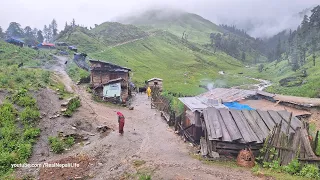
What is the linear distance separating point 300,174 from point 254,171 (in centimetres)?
229

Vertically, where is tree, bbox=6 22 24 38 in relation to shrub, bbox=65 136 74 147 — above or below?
above

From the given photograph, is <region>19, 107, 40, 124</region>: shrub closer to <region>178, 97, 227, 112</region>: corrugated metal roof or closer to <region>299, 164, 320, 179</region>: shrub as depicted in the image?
<region>178, 97, 227, 112</region>: corrugated metal roof

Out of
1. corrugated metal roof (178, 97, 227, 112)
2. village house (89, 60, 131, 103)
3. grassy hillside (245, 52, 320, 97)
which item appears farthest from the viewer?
grassy hillside (245, 52, 320, 97)

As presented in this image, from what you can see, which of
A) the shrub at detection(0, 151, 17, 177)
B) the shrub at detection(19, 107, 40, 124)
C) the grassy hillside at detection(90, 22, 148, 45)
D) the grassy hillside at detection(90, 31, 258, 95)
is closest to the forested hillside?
the grassy hillside at detection(90, 31, 258, 95)

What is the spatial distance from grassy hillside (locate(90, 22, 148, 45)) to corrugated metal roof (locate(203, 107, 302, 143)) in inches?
4357

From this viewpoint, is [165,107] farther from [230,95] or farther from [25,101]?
[25,101]

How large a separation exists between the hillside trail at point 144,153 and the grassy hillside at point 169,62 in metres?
50.5

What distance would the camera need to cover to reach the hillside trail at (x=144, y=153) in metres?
15.0

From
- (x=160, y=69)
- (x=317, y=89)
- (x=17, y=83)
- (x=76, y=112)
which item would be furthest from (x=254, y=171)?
(x=160, y=69)

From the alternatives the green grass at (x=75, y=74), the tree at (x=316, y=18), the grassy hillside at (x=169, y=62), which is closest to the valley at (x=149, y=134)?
the green grass at (x=75, y=74)

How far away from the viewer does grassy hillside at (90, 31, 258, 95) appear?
8657cm

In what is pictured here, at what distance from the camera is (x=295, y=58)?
91.6m

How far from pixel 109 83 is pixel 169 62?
8038 cm

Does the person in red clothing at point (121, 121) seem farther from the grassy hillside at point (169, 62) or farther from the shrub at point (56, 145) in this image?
the grassy hillside at point (169, 62)
